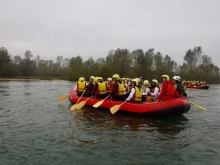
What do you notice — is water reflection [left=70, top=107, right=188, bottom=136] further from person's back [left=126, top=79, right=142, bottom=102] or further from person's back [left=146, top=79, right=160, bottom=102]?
person's back [left=146, top=79, right=160, bottom=102]

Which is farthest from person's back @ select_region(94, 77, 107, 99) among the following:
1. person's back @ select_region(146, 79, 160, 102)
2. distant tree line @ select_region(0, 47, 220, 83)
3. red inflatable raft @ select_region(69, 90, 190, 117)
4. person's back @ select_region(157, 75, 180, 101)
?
distant tree line @ select_region(0, 47, 220, 83)

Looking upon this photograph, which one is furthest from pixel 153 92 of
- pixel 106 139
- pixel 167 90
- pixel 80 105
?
pixel 106 139

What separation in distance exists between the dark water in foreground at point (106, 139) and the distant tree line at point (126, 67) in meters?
39.7

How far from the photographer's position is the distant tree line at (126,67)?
5353 centimetres

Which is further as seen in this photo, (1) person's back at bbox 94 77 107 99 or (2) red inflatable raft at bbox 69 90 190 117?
(1) person's back at bbox 94 77 107 99

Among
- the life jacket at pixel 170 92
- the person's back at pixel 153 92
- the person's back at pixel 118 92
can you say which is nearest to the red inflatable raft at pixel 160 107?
the life jacket at pixel 170 92

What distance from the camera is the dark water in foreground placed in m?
5.49

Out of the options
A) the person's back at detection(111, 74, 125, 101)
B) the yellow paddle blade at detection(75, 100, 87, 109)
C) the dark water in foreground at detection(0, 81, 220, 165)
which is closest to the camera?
the dark water in foreground at detection(0, 81, 220, 165)

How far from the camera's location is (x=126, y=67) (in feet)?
177

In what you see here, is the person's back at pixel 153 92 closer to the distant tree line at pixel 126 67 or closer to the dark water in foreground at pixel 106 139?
the dark water in foreground at pixel 106 139

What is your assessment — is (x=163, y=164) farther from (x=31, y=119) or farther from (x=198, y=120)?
(x=31, y=119)

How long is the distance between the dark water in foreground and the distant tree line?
130 feet

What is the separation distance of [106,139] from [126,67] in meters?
47.7

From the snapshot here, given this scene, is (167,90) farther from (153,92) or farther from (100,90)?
(100,90)
